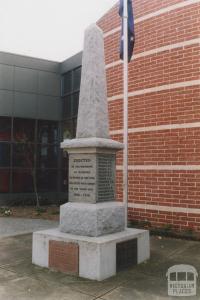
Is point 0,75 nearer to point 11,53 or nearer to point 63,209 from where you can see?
point 11,53

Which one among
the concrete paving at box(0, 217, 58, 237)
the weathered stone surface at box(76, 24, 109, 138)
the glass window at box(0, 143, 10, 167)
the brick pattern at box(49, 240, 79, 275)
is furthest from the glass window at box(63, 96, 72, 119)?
the brick pattern at box(49, 240, 79, 275)

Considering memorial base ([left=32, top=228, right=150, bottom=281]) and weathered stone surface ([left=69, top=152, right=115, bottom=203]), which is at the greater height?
weathered stone surface ([left=69, top=152, right=115, bottom=203])

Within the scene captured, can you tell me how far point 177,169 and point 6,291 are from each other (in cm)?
566

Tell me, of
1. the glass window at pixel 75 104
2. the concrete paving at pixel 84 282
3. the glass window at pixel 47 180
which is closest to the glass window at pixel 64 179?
the glass window at pixel 47 180

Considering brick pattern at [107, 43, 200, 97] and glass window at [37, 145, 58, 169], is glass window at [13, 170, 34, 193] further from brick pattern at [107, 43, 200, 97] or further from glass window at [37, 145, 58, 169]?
brick pattern at [107, 43, 200, 97]

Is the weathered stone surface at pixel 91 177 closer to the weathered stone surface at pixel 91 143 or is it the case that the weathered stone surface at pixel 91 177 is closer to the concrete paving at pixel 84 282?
the weathered stone surface at pixel 91 143

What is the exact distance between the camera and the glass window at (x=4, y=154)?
16.9 m

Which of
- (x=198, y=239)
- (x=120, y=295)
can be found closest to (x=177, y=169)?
(x=198, y=239)

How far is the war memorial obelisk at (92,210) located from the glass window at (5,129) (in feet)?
37.4

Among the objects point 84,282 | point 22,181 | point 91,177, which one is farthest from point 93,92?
point 22,181

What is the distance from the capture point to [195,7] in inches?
359

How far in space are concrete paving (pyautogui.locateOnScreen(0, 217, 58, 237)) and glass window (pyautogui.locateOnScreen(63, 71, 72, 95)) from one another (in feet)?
26.8

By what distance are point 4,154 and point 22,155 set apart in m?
0.91

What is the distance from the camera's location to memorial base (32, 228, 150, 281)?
541 cm
